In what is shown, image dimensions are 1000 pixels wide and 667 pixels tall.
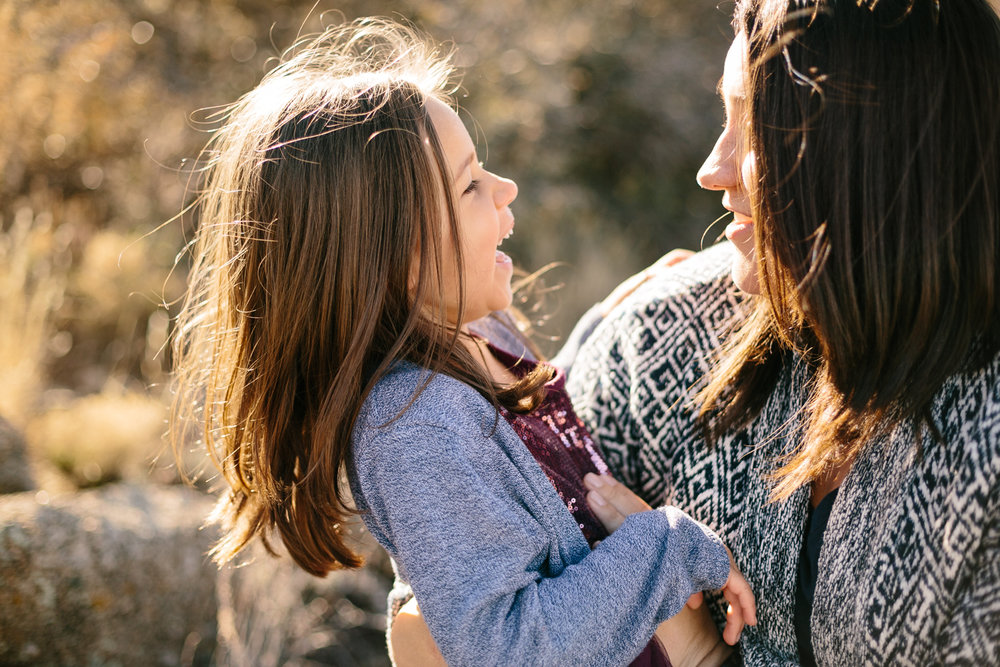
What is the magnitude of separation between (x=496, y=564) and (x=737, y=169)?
810 millimetres

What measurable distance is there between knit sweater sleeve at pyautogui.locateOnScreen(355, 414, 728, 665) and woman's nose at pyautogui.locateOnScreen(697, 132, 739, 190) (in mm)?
633

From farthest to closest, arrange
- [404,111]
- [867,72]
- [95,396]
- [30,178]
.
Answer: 1. [30,178]
2. [95,396]
3. [404,111]
4. [867,72]

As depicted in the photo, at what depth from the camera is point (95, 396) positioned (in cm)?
396

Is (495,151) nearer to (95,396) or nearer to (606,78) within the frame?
(606,78)

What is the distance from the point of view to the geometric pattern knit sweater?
4.16 feet

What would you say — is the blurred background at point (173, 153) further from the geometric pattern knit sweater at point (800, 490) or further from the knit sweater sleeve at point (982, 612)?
the knit sweater sleeve at point (982, 612)

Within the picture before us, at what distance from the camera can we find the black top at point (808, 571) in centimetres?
156

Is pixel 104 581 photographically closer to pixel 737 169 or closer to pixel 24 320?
pixel 24 320

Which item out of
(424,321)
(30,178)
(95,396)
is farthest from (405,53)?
(30,178)

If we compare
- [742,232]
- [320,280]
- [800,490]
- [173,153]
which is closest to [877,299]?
[742,232]

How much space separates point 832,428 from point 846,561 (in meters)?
0.22

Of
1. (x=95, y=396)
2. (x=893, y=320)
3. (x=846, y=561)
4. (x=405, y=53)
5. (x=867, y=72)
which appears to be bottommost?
(x=95, y=396)

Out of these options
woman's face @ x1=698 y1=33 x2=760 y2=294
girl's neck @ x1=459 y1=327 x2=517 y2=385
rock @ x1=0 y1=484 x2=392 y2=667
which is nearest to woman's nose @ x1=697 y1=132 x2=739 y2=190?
woman's face @ x1=698 y1=33 x2=760 y2=294

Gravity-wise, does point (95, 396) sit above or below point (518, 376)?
below
